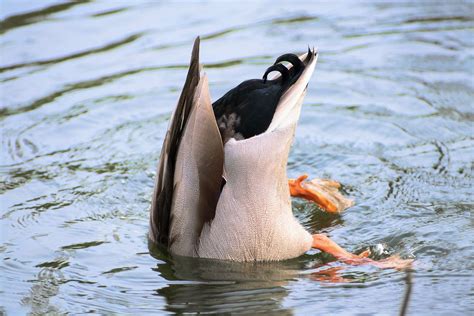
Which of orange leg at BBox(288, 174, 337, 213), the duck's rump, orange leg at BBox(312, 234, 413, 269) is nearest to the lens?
the duck's rump

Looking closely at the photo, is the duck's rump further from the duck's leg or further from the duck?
the duck's leg

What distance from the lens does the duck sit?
4824 mm

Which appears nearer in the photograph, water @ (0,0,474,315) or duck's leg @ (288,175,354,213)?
water @ (0,0,474,315)

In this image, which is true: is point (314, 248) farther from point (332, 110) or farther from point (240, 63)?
point (240, 63)

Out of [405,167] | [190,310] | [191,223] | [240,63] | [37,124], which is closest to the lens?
[190,310]

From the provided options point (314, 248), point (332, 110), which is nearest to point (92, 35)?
point (332, 110)

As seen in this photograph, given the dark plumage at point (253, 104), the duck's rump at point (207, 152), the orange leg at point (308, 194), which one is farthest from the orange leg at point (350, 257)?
the dark plumage at point (253, 104)

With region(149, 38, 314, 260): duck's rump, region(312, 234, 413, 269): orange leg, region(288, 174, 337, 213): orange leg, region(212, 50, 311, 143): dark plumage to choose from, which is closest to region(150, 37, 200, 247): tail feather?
region(149, 38, 314, 260): duck's rump

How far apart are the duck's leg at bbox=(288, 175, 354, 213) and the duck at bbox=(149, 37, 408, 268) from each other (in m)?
0.62

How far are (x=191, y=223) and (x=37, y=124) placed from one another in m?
2.62

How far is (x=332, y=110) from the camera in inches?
287

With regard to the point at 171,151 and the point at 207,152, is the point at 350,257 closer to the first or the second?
the point at 207,152

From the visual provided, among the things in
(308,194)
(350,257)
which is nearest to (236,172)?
(350,257)

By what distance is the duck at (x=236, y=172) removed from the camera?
4.82 metres
